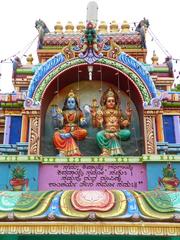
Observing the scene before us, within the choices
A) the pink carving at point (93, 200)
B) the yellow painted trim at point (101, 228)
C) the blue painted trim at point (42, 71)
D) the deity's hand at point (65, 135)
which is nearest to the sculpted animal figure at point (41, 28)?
the blue painted trim at point (42, 71)

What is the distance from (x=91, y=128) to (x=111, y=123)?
2.28 feet

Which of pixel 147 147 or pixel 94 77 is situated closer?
pixel 147 147

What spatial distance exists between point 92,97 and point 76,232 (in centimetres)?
555

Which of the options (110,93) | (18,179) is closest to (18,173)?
(18,179)

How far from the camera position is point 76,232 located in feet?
24.4

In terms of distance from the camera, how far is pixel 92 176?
1020 cm

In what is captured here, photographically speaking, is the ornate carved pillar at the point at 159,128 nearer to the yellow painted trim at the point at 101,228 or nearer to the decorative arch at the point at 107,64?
the decorative arch at the point at 107,64

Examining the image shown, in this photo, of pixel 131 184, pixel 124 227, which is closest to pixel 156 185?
pixel 131 184

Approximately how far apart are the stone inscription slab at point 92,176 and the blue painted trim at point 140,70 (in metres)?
2.20

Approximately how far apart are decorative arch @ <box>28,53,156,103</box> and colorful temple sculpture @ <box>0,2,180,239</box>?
0.03 meters

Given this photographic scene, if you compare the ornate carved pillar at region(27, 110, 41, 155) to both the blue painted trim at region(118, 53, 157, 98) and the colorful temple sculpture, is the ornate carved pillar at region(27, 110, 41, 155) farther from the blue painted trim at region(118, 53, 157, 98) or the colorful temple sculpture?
the blue painted trim at region(118, 53, 157, 98)

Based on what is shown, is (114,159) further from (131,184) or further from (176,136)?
(176,136)

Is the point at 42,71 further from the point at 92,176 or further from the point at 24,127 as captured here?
the point at 92,176

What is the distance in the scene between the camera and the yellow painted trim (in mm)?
7422
